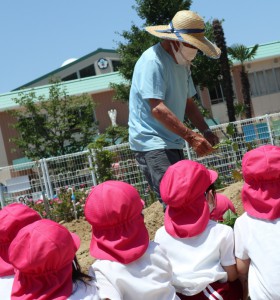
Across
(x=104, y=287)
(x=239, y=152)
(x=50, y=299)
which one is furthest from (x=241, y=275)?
(x=239, y=152)

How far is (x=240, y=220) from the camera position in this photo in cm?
269

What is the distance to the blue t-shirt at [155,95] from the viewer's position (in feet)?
11.4

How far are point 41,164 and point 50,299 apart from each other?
7.45m

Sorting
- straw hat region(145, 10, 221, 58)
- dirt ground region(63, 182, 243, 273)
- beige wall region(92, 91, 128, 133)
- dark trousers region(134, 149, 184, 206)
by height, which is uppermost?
beige wall region(92, 91, 128, 133)

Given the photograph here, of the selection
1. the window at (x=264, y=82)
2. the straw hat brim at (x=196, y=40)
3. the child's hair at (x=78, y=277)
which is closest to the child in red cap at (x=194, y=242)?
the child's hair at (x=78, y=277)

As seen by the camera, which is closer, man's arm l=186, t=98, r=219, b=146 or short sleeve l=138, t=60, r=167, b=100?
short sleeve l=138, t=60, r=167, b=100

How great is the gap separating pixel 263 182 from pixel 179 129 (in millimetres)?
862

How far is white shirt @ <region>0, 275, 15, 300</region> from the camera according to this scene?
2549 mm

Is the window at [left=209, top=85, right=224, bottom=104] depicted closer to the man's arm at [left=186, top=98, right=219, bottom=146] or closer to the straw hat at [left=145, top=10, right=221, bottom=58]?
the man's arm at [left=186, top=98, right=219, bottom=146]

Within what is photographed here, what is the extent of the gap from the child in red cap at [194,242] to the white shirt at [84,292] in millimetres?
549

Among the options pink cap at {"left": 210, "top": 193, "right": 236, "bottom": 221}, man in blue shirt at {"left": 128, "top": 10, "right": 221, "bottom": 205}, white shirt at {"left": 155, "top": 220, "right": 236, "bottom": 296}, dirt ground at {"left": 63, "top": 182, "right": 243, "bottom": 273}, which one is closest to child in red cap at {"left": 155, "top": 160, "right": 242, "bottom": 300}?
white shirt at {"left": 155, "top": 220, "right": 236, "bottom": 296}

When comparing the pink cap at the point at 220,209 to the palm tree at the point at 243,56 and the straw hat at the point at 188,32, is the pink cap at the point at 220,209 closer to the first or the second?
the straw hat at the point at 188,32

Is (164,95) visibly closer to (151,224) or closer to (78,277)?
(78,277)

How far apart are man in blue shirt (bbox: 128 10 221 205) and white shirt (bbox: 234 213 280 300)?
34.0 inches
